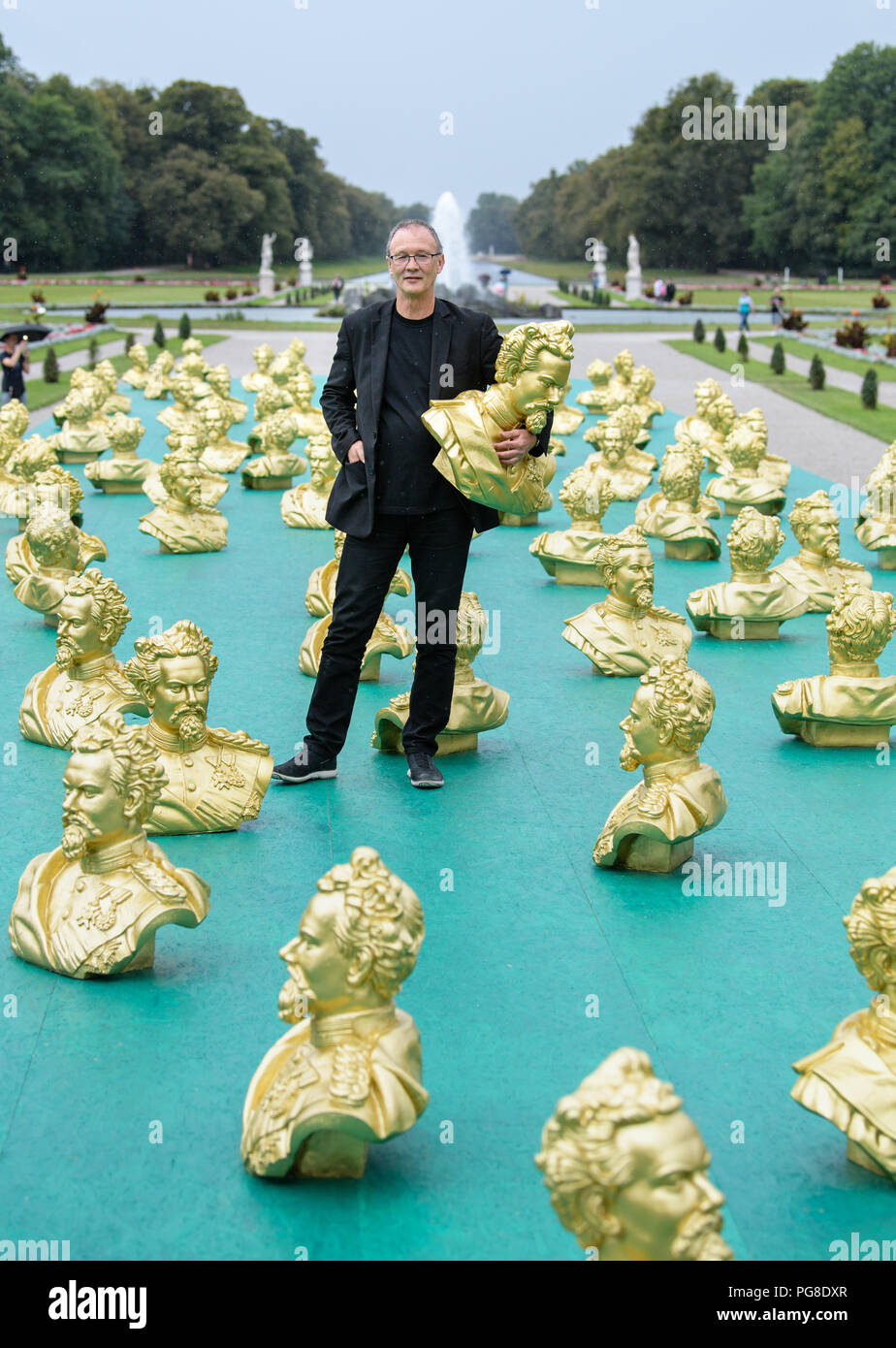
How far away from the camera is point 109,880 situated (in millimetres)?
4738

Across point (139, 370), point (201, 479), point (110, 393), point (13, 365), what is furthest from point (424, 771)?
point (139, 370)

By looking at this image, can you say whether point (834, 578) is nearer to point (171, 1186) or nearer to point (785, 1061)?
point (785, 1061)

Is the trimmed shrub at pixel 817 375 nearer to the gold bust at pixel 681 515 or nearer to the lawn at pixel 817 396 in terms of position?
the lawn at pixel 817 396

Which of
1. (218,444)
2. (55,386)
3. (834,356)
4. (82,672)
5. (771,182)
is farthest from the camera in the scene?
(771,182)

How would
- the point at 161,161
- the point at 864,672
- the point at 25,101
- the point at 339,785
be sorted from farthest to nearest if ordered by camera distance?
the point at 161,161, the point at 25,101, the point at 864,672, the point at 339,785

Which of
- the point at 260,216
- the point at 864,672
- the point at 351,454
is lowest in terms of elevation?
the point at 864,672

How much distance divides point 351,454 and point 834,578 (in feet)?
14.3

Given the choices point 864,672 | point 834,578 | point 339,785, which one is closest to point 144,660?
point 339,785

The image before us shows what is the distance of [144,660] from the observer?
5.93 metres

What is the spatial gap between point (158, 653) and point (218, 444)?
31.5 ft

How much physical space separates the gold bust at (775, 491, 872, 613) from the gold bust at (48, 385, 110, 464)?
8.31 metres

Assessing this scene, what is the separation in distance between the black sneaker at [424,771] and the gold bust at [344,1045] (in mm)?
2709

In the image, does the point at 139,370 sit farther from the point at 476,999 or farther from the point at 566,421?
the point at 476,999

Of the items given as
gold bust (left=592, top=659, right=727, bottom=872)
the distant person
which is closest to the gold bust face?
gold bust (left=592, top=659, right=727, bottom=872)
